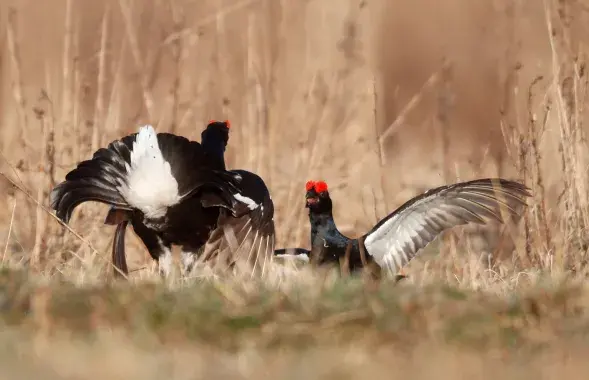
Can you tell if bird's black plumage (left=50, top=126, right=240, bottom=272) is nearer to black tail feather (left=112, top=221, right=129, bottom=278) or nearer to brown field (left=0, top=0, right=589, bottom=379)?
black tail feather (left=112, top=221, right=129, bottom=278)

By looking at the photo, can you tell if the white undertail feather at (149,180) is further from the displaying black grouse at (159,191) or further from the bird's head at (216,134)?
the bird's head at (216,134)

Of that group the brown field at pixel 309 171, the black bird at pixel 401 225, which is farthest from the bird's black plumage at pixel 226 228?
the brown field at pixel 309 171

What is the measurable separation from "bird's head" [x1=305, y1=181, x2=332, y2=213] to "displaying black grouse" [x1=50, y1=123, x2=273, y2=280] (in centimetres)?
28

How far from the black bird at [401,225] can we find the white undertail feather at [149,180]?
1.81 ft

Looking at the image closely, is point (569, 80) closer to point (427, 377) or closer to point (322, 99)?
point (322, 99)

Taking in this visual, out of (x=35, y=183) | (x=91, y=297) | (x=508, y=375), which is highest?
(x=35, y=183)

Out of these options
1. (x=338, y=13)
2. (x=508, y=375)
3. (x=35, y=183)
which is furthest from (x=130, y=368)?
(x=338, y=13)

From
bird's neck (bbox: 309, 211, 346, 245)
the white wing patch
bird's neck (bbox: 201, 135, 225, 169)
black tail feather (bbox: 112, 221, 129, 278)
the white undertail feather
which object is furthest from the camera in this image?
bird's neck (bbox: 201, 135, 225, 169)

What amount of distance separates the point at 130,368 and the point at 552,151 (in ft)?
14.6

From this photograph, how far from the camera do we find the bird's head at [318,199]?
556 centimetres

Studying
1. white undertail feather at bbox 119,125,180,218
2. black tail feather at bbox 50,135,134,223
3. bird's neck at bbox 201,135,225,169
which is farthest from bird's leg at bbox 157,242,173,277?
bird's neck at bbox 201,135,225,169

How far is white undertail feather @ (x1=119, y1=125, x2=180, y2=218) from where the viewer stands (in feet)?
16.9

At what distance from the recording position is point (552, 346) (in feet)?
9.52

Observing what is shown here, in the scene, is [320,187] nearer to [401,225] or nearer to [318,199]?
[318,199]
